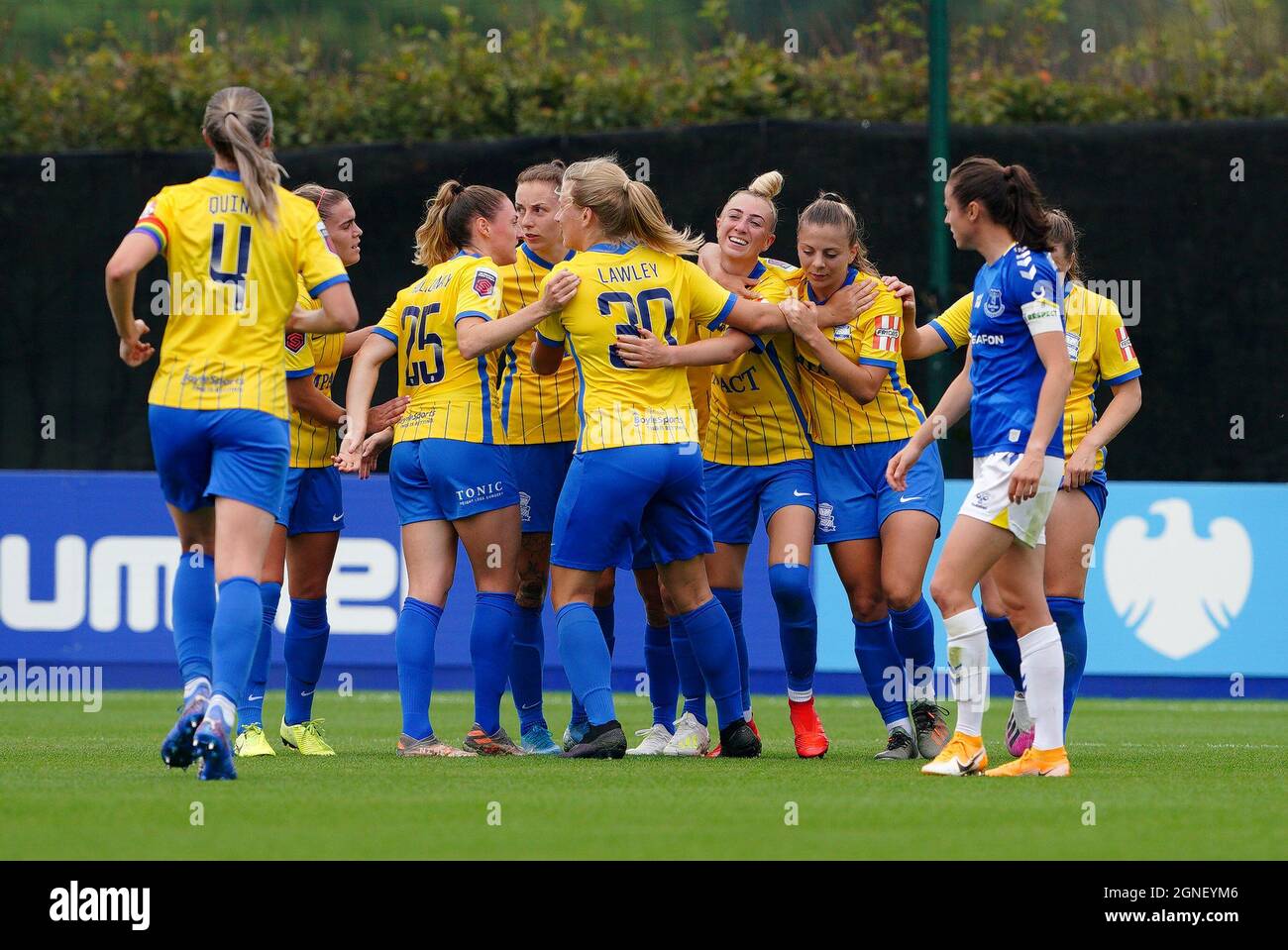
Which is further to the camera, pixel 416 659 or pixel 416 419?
pixel 416 419

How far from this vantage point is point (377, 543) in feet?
36.0

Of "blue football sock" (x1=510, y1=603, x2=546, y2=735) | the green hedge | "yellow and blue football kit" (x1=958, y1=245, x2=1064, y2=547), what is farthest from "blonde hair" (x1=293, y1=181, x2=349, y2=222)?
Answer: the green hedge

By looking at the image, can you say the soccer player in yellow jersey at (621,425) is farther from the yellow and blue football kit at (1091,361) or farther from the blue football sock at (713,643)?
the yellow and blue football kit at (1091,361)

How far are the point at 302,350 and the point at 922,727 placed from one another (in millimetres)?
2857

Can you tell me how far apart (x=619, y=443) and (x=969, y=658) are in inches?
54.1

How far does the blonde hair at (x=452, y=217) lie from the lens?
7.38 meters

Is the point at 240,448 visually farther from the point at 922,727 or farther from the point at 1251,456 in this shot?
the point at 1251,456

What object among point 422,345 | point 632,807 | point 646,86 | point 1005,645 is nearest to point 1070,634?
point 1005,645

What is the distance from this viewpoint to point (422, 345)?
7215 mm

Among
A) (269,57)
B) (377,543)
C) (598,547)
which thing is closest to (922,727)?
(598,547)

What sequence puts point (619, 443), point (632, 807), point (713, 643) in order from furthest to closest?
1. point (713, 643)
2. point (619, 443)
3. point (632, 807)
